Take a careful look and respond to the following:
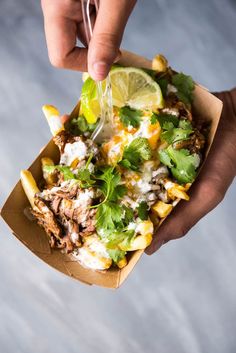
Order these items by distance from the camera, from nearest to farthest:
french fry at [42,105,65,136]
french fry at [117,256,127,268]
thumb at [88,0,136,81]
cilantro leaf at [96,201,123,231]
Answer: thumb at [88,0,136,81] < cilantro leaf at [96,201,123,231] < french fry at [117,256,127,268] < french fry at [42,105,65,136]

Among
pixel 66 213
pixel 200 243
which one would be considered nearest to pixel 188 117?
pixel 66 213

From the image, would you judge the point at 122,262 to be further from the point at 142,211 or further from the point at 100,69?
the point at 100,69

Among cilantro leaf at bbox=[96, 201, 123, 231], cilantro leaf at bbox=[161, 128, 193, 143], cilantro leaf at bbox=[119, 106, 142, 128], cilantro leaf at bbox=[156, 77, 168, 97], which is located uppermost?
cilantro leaf at bbox=[156, 77, 168, 97]

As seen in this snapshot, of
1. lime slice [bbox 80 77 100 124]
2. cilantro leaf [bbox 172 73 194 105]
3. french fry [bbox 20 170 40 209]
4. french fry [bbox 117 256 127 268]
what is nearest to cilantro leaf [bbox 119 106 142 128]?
lime slice [bbox 80 77 100 124]

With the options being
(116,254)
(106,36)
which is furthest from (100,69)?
(116,254)

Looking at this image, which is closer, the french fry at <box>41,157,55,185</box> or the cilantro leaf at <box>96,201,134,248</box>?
the cilantro leaf at <box>96,201,134,248</box>

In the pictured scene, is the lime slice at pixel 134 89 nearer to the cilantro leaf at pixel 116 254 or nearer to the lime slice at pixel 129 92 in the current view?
the lime slice at pixel 129 92

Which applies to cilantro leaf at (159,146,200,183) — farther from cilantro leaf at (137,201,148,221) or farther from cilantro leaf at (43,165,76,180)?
cilantro leaf at (43,165,76,180)
